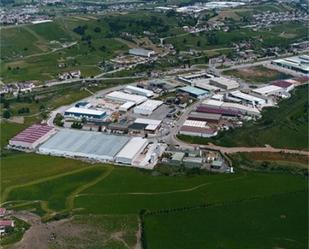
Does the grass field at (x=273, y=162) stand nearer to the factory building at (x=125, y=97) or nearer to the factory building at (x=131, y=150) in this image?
the factory building at (x=131, y=150)

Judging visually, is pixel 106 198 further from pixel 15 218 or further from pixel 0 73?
pixel 0 73

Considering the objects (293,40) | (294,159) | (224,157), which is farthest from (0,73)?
(293,40)

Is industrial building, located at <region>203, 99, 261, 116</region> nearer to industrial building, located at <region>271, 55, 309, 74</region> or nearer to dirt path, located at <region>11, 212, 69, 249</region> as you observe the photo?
industrial building, located at <region>271, 55, 309, 74</region>

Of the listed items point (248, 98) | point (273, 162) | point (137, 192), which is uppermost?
point (248, 98)

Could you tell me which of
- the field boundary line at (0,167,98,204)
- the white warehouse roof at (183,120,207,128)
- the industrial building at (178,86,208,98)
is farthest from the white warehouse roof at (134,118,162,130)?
the industrial building at (178,86,208,98)

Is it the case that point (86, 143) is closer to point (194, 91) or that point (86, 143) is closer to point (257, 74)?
point (194, 91)

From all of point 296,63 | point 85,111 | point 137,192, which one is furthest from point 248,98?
point 137,192
